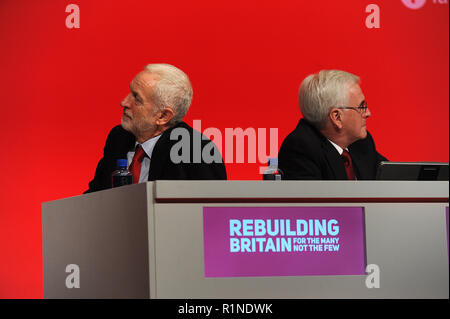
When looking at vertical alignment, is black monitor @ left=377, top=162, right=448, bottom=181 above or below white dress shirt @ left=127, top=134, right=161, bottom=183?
below

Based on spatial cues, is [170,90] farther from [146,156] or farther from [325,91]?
[325,91]

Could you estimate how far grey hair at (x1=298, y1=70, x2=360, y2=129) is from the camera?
3057 millimetres

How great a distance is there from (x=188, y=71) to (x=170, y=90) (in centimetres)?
116

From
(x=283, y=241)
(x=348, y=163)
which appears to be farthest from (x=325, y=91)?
(x=283, y=241)

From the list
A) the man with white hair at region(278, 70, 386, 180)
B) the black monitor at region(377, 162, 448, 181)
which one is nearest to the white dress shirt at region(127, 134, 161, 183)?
the man with white hair at region(278, 70, 386, 180)

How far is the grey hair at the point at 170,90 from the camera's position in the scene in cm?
315

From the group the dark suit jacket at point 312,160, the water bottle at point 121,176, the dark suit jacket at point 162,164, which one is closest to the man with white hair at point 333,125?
the dark suit jacket at point 312,160

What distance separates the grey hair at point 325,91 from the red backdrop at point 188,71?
1.28 meters

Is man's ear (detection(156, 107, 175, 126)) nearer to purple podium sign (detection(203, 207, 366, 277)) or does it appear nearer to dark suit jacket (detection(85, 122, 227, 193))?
dark suit jacket (detection(85, 122, 227, 193))

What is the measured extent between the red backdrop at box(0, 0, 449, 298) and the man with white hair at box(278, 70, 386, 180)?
1260mm

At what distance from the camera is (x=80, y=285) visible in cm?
225

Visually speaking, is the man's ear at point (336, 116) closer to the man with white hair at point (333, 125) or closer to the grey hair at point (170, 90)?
the man with white hair at point (333, 125)
